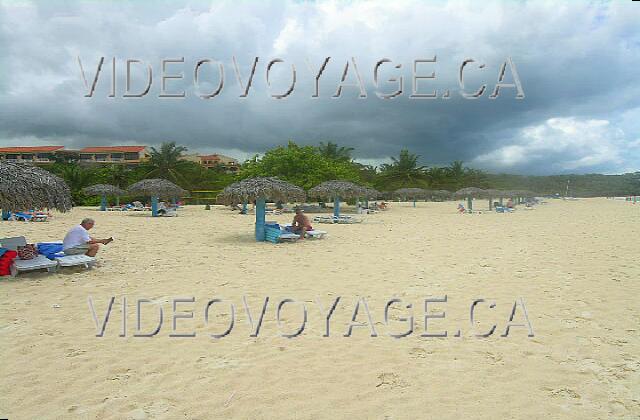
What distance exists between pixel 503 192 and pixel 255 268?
3168 cm

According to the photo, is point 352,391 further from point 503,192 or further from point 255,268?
point 503,192

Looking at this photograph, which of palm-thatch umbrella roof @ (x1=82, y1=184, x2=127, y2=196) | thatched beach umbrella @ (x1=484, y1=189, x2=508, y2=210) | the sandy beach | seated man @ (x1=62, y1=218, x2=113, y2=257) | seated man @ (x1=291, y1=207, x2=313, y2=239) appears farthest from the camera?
thatched beach umbrella @ (x1=484, y1=189, x2=508, y2=210)

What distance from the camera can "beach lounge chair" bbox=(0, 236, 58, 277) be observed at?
636cm

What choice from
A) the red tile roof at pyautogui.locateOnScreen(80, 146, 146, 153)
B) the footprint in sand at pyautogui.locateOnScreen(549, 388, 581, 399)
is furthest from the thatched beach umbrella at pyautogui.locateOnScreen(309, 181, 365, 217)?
the red tile roof at pyautogui.locateOnScreen(80, 146, 146, 153)

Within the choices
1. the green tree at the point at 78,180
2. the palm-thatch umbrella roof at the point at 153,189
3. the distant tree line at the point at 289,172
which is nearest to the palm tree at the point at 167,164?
the distant tree line at the point at 289,172

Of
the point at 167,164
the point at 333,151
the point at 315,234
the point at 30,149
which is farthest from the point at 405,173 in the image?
the point at 30,149

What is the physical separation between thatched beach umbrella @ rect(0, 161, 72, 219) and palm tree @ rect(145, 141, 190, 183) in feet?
106

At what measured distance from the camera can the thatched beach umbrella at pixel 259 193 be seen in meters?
10.9

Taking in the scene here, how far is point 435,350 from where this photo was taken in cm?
374

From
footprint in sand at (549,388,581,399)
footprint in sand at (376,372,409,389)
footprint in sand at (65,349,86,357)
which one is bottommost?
footprint in sand at (376,372,409,389)

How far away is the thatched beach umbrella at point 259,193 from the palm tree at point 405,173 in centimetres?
4177

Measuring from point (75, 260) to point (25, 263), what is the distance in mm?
723

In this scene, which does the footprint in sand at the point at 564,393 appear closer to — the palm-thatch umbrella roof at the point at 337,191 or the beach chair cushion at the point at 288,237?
the beach chair cushion at the point at 288,237

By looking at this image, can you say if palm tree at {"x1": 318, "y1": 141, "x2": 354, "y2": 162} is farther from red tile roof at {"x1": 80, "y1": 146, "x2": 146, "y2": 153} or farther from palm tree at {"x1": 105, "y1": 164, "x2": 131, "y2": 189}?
red tile roof at {"x1": 80, "y1": 146, "x2": 146, "y2": 153}
